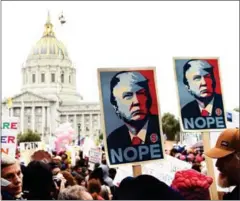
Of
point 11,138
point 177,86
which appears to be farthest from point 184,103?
point 11,138

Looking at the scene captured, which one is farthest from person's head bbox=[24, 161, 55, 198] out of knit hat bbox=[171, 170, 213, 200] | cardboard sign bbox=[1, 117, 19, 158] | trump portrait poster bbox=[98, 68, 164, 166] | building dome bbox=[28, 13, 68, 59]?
building dome bbox=[28, 13, 68, 59]

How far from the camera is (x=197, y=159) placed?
8312mm

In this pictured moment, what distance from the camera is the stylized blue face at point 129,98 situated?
4195 millimetres

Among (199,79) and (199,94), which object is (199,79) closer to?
(199,79)

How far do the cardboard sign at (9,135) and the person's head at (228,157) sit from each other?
4.72m

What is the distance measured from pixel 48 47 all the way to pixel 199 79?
287ft

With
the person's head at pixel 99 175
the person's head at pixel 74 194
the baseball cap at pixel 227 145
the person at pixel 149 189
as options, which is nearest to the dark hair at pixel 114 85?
the person's head at pixel 74 194

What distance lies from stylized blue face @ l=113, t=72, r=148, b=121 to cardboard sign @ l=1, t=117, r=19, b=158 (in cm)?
344

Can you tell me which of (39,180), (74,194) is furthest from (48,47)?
(74,194)

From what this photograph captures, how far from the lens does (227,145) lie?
2.97 metres

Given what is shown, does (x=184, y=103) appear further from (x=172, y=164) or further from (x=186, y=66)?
(x=172, y=164)

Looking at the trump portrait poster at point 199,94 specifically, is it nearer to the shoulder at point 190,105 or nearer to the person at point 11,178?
the shoulder at point 190,105

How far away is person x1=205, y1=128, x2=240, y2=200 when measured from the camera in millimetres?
2893

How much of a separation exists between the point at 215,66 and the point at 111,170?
7.45 feet
